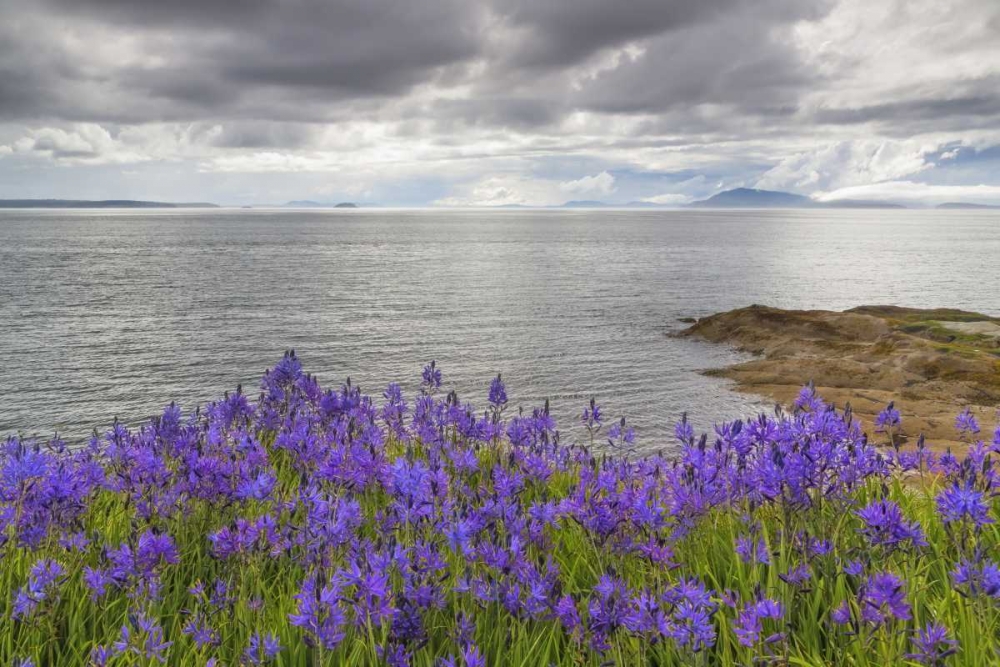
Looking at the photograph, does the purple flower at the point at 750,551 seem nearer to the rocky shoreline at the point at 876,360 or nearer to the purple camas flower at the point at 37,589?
the purple camas flower at the point at 37,589

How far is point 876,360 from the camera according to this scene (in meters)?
35.3

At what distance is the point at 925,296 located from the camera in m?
67.3

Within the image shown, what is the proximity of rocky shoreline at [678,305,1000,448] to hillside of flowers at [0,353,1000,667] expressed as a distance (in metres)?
16.5

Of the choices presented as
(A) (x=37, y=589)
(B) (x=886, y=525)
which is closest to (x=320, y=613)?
(A) (x=37, y=589)

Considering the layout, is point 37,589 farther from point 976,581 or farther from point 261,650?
point 976,581

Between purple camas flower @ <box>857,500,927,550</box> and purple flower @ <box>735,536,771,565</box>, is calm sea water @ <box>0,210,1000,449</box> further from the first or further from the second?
purple camas flower @ <box>857,500,927,550</box>

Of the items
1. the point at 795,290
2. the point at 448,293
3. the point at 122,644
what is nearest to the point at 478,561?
the point at 122,644

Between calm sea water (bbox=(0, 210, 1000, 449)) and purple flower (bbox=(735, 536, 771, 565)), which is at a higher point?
purple flower (bbox=(735, 536, 771, 565))

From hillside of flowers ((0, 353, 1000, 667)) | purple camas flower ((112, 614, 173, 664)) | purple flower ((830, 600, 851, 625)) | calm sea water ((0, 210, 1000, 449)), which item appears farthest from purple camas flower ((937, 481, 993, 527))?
calm sea water ((0, 210, 1000, 449))

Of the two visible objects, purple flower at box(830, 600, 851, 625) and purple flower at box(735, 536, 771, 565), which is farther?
→ purple flower at box(735, 536, 771, 565)

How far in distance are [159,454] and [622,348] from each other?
35944 millimetres

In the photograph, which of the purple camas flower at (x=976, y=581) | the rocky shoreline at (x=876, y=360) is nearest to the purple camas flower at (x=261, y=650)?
the purple camas flower at (x=976, y=581)

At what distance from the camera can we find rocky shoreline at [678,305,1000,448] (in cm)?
2792

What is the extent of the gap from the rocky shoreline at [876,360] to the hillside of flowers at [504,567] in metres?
16.5
